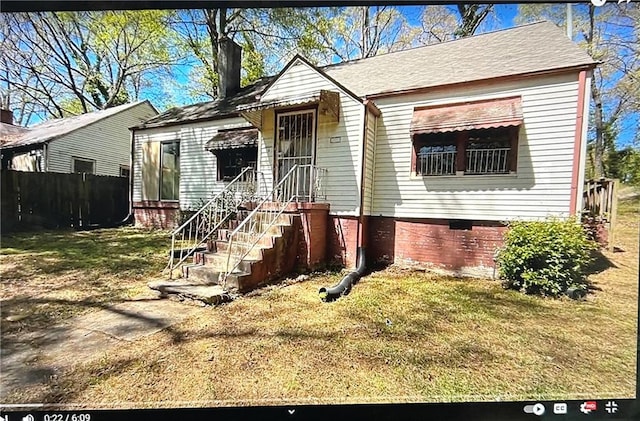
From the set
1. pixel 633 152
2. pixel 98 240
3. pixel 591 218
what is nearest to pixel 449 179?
pixel 591 218

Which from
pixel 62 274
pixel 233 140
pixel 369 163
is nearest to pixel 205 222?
pixel 233 140

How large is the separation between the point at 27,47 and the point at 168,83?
2.08 feet

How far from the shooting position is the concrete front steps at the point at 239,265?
2910 millimetres

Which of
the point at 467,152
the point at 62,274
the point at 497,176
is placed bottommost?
the point at 62,274

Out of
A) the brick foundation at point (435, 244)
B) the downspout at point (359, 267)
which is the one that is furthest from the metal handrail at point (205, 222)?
the brick foundation at point (435, 244)

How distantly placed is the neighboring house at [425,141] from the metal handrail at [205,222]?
0.49 meters

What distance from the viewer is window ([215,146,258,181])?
5.35m

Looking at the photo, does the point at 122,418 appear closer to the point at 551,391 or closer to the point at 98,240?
the point at 551,391

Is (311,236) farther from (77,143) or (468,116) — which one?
(77,143)

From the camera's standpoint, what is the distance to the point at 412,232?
393cm

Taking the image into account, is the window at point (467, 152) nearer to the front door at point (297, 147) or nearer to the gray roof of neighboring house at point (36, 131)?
the front door at point (297, 147)

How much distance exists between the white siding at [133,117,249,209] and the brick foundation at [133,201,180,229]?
27 cm

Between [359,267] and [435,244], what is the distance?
3.61 feet

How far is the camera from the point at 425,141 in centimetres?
393
